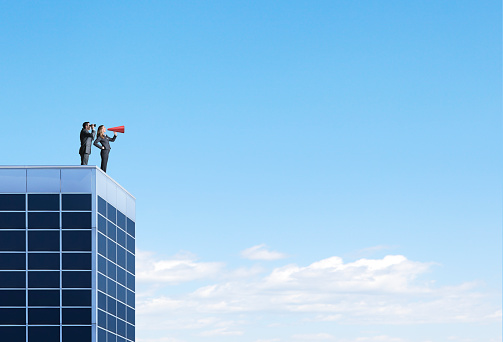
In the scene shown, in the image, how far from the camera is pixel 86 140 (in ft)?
259

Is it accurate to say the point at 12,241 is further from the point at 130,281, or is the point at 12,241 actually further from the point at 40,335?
the point at 130,281

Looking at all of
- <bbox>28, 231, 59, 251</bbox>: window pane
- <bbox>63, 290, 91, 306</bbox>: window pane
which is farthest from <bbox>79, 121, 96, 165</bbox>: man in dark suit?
<bbox>63, 290, 91, 306</bbox>: window pane

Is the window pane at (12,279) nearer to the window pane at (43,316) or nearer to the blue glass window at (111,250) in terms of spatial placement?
the window pane at (43,316)

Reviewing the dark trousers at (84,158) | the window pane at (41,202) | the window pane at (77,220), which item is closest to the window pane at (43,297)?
the window pane at (77,220)

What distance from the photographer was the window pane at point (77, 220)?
80.0m

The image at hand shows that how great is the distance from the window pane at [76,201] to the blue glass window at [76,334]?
7.76 metres

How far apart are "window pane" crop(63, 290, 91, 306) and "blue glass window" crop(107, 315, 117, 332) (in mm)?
3328

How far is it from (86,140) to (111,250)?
8.85 m

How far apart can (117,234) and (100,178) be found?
577 centimetres

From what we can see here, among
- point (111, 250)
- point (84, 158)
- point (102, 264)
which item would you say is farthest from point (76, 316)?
point (84, 158)

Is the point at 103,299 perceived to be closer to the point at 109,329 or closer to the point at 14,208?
the point at 109,329

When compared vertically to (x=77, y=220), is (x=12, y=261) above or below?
below

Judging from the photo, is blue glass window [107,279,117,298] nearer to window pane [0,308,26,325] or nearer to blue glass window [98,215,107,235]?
blue glass window [98,215,107,235]

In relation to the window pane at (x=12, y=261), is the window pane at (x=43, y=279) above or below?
below
